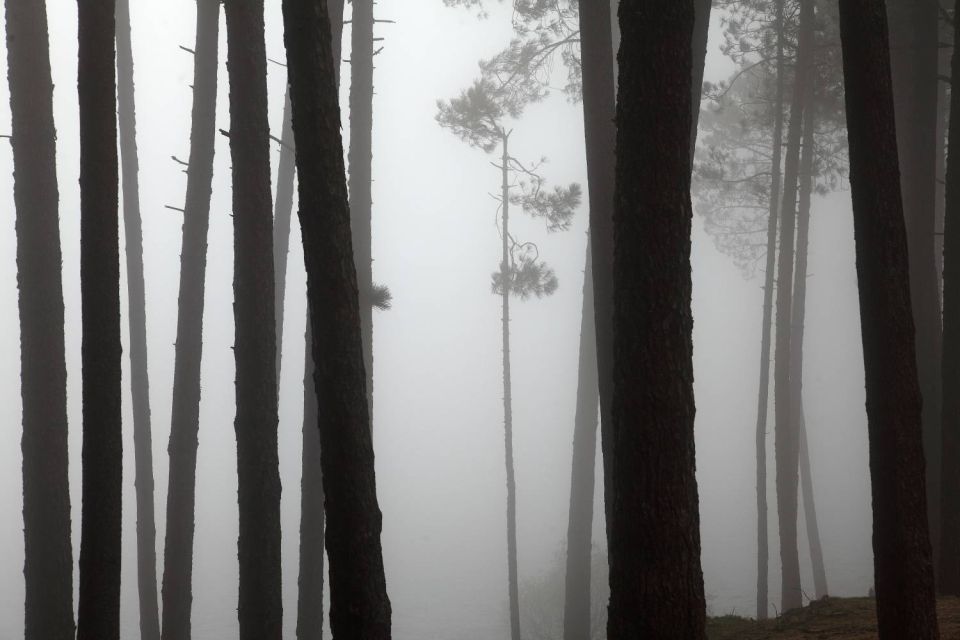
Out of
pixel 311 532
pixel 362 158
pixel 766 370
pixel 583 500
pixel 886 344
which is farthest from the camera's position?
pixel 766 370

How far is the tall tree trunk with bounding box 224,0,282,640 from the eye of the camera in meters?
8.19

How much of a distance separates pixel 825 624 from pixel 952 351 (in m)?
2.96

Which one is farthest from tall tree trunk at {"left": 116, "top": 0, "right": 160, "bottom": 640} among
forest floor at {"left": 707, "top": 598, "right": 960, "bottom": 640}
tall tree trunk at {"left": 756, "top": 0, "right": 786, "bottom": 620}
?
tall tree trunk at {"left": 756, "top": 0, "right": 786, "bottom": 620}

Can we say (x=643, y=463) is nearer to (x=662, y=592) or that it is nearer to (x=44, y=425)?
(x=662, y=592)

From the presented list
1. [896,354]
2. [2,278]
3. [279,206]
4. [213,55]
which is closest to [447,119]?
[279,206]

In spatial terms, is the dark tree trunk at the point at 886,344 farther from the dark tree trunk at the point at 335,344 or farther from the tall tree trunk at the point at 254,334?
the tall tree trunk at the point at 254,334

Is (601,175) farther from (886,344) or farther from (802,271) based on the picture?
(802,271)

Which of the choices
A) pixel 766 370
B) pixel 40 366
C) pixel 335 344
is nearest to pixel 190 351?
pixel 40 366

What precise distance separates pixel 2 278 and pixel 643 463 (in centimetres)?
8433

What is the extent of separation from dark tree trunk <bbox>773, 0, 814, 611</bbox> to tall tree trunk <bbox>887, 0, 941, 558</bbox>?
546 cm

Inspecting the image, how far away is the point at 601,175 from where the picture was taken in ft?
30.4

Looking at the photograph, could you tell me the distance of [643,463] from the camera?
533 cm

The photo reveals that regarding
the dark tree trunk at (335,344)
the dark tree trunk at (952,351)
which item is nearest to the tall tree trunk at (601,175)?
the dark tree trunk at (952,351)

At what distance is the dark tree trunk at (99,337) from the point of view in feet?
21.7
